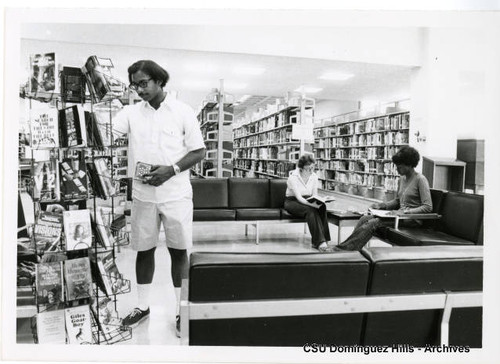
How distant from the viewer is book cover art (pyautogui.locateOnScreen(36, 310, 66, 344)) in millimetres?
1889

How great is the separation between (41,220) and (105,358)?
0.78 meters

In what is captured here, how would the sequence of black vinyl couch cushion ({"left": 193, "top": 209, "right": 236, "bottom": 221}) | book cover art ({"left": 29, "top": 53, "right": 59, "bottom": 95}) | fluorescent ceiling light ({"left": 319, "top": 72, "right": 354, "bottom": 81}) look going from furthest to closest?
fluorescent ceiling light ({"left": 319, "top": 72, "right": 354, "bottom": 81}) < black vinyl couch cushion ({"left": 193, "top": 209, "right": 236, "bottom": 221}) < book cover art ({"left": 29, "top": 53, "right": 59, "bottom": 95})

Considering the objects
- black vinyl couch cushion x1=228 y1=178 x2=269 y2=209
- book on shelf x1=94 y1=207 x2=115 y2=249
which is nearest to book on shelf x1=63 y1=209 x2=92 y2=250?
book on shelf x1=94 y1=207 x2=115 y2=249

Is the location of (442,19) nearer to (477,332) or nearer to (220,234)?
(477,332)

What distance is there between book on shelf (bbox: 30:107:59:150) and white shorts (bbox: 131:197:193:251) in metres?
0.60

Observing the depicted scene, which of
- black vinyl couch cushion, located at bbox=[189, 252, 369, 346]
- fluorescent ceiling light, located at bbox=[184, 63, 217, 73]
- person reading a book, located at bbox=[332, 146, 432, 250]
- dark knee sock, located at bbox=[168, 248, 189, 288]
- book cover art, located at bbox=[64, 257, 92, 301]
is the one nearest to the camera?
black vinyl couch cushion, located at bbox=[189, 252, 369, 346]

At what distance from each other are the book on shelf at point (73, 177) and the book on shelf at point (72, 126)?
8 cm

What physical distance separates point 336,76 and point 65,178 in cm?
698

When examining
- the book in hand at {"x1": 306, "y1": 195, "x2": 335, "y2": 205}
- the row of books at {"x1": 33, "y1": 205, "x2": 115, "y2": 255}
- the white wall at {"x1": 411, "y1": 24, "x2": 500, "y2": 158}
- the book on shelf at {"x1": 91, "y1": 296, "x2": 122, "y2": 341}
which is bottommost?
the book on shelf at {"x1": 91, "y1": 296, "x2": 122, "y2": 341}

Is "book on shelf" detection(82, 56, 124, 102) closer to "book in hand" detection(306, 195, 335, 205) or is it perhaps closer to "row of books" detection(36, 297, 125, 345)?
"row of books" detection(36, 297, 125, 345)

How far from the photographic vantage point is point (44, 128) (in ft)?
5.93

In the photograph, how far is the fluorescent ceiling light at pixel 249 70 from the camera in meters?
6.84

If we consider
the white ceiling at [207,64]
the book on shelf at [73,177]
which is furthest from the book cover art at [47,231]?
the white ceiling at [207,64]

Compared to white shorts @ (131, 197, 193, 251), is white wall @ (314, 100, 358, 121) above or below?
above
